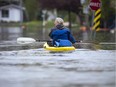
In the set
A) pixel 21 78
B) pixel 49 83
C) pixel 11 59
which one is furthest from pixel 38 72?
pixel 11 59

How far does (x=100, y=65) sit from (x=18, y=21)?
9740cm

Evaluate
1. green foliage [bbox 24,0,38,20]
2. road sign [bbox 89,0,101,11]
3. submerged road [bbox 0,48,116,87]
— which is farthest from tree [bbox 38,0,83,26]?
submerged road [bbox 0,48,116,87]

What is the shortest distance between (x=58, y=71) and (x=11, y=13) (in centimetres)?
9980

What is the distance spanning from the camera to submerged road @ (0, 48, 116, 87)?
1131cm

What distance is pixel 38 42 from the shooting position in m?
27.1

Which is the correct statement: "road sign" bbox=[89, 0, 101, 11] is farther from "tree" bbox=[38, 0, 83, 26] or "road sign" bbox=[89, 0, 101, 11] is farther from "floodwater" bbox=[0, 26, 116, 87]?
"tree" bbox=[38, 0, 83, 26]

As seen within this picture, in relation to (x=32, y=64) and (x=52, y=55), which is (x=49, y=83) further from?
(x=52, y=55)

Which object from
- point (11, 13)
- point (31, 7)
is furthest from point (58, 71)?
point (31, 7)

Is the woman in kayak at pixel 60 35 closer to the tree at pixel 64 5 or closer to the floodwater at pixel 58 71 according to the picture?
the floodwater at pixel 58 71

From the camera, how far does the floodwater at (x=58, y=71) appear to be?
11312 mm

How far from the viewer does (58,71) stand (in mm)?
13430

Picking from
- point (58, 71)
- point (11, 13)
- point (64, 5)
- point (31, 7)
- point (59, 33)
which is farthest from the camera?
point (31, 7)

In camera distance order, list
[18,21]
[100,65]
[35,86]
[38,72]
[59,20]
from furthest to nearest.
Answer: [18,21]
[59,20]
[100,65]
[38,72]
[35,86]

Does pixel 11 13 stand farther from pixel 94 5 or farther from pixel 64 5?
pixel 94 5
